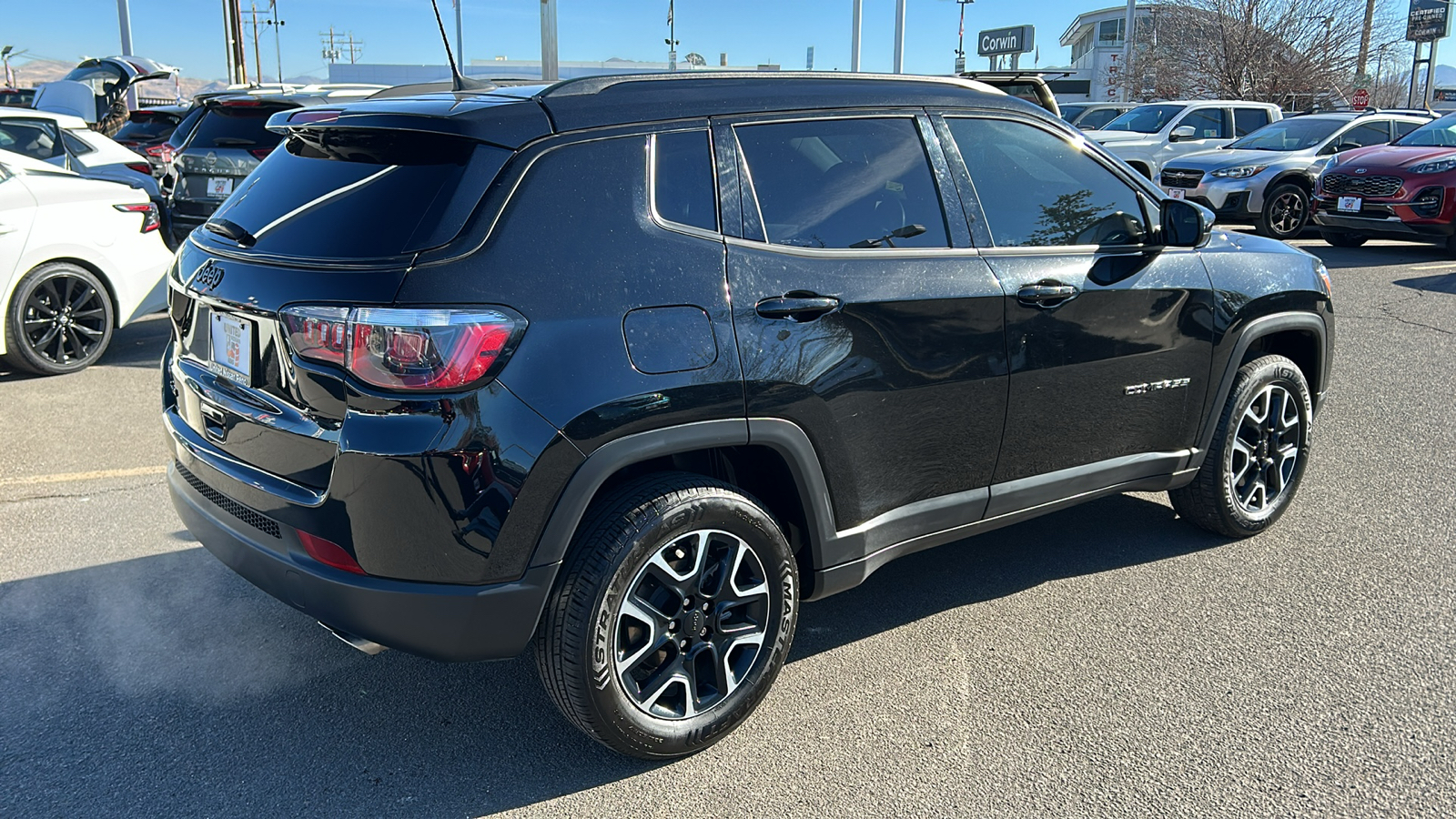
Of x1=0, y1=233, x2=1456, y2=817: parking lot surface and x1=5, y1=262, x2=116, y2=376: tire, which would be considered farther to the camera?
x1=5, y1=262, x2=116, y2=376: tire

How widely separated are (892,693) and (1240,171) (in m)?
13.5

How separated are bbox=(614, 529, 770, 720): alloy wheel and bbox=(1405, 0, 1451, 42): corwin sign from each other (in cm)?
4438

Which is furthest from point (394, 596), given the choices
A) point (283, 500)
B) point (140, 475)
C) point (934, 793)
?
point (140, 475)

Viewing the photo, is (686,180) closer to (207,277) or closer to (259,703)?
(207,277)

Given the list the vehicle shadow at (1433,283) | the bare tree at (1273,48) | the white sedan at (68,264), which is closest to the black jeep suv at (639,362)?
the white sedan at (68,264)

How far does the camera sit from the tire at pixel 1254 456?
172 inches

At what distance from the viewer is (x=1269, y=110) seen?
18.2m

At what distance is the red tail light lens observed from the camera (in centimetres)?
267

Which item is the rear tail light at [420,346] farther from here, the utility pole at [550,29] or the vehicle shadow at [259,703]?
the utility pole at [550,29]

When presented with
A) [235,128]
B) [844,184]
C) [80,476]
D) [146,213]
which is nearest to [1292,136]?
[235,128]

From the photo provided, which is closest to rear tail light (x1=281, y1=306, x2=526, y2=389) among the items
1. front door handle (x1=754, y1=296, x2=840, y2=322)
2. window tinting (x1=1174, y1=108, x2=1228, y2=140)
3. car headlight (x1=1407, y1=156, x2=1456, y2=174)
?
front door handle (x1=754, y1=296, x2=840, y2=322)

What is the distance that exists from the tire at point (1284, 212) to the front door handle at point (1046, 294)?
1252cm

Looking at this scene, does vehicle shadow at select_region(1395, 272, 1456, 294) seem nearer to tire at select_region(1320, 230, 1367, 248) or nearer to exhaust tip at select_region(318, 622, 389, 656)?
tire at select_region(1320, 230, 1367, 248)

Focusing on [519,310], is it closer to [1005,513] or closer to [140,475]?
[1005,513]
